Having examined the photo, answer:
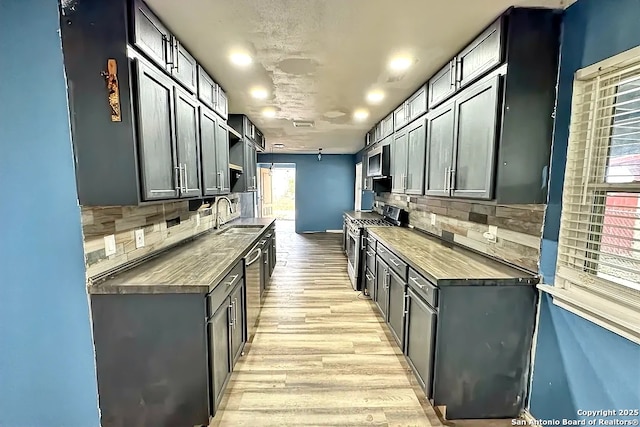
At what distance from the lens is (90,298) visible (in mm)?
1558

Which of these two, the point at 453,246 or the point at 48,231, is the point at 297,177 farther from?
the point at 48,231

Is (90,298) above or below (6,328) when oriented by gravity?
above

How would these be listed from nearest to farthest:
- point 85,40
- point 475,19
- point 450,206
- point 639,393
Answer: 1. point 639,393
2. point 85,40
3. point 475,19
4. point 450,206

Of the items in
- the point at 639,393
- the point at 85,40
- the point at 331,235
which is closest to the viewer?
the point at 639,393

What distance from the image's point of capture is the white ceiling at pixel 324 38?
1586 mm

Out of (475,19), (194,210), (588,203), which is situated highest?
(475,19)

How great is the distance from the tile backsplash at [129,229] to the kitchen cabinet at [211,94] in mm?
972

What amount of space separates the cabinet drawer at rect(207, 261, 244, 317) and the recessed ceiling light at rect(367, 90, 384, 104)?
2255mm

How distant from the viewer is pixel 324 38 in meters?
1.92

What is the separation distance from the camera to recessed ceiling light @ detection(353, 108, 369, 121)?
3.85 m

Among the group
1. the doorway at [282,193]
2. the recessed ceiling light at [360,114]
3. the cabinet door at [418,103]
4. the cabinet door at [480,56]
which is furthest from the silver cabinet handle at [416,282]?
the doorway at [282,193]

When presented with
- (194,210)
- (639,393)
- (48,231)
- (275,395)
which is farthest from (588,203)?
(194,210)

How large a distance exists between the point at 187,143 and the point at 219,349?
1474mm

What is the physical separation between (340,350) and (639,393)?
1.89 metres
